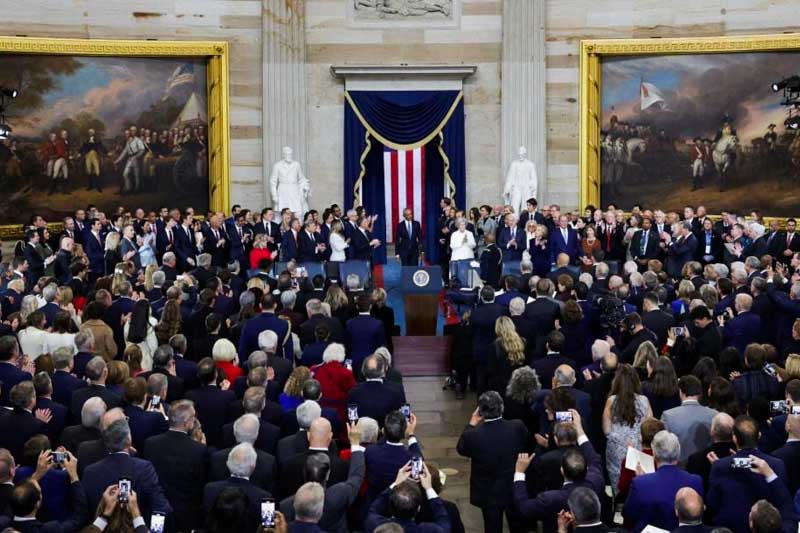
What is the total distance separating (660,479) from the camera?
28.4 feet

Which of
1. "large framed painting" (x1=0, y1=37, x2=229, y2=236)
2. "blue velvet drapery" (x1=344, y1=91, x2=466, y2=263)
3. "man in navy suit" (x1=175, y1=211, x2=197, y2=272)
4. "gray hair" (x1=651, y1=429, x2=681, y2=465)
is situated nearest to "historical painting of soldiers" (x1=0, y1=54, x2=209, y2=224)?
"large framed painting" (x1=0, y1=37, x2=229, y2=236)

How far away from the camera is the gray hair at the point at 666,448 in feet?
28.6

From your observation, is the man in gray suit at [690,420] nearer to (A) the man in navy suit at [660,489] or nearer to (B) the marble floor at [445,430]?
(A) the man in navy suit at [660,489]

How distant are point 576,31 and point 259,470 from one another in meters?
21.3

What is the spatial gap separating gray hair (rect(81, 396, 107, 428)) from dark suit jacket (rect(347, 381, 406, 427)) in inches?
91.1

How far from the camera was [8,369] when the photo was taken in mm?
11828

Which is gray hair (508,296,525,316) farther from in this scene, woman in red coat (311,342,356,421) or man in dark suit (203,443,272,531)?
man in dark suit (203,443,272,531)

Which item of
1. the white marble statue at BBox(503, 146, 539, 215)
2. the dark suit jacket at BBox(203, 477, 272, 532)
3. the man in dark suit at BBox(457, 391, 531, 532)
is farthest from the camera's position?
the white marble statue at BBox(503, 146, 539, 215)

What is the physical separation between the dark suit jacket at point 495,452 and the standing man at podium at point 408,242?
15.2 metres

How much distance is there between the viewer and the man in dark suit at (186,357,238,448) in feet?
36.2

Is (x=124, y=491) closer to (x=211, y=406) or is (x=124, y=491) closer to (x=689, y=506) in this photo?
(x=211, y=406)

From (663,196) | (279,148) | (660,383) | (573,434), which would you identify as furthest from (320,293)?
(663,196)

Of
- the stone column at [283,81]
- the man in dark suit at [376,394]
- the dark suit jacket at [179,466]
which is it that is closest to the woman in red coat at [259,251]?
the stone column at [283,81]

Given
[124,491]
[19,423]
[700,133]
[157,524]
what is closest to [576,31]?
[700,133]
